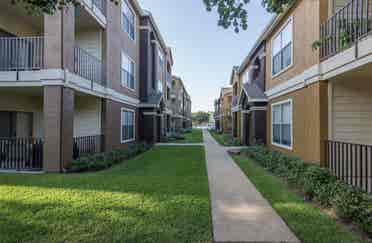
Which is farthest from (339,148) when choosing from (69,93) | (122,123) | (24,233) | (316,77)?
(122,123)

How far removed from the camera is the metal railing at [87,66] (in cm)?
996

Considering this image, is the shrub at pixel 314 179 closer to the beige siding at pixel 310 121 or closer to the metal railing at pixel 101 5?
the beige siding at pixel 310 121

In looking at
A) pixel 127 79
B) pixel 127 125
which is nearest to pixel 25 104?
pixel 127 125

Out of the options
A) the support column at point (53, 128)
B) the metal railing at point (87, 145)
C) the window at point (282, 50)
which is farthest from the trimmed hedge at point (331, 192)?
the metal railing at point (87, 145)

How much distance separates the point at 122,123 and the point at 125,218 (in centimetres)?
1080

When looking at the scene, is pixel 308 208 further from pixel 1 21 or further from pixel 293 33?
pixel 1 21

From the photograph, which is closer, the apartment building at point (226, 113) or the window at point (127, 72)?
the window at point (127, 72)

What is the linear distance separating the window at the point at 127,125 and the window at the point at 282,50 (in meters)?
9.56

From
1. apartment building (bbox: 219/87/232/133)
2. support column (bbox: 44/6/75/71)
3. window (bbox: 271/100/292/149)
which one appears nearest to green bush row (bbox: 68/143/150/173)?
support column (bbox: 44/6/75/71)

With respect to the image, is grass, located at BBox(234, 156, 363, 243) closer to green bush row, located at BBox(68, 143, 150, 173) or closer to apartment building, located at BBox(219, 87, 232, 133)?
green bush row, located at BBox(68, 143, 150, 173)

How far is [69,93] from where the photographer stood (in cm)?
909

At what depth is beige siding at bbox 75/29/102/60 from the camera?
474 inches

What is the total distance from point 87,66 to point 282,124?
393 inches


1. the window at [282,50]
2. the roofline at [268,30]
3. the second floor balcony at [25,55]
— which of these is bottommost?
the second floor balcony at [25,55]
